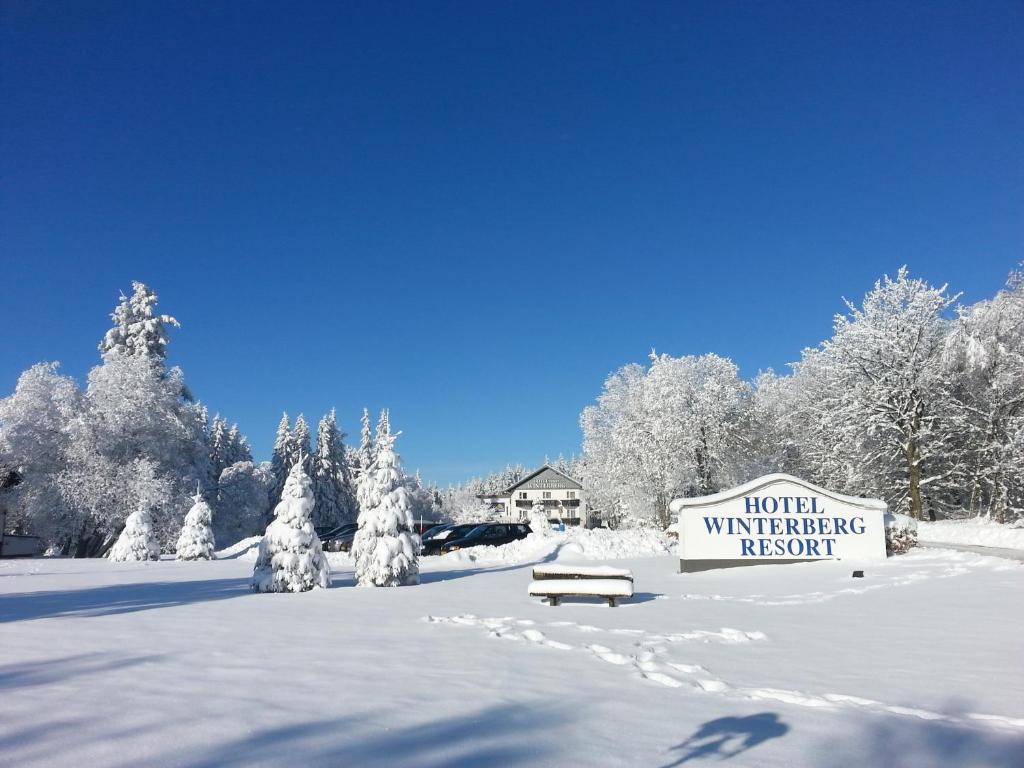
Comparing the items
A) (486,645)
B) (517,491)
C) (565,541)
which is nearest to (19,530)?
(565,541)

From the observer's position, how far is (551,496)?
103 meters

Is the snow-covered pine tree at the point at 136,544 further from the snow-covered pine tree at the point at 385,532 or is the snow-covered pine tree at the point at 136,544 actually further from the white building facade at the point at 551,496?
the white building facade at the point at 551,496

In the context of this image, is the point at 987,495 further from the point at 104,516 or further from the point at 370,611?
the point at 104,516

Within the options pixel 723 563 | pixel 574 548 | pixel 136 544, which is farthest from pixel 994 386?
pixel 136 544

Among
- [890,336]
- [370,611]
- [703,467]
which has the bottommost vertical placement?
[370,611]

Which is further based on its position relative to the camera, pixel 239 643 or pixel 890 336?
pixel 890 336

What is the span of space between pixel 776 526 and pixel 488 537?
1313 centimetres

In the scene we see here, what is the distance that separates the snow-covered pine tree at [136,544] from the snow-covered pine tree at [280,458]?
3680 centimetres

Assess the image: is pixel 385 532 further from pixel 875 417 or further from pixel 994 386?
pixel 994 386

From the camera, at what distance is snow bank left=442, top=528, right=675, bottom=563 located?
2667cm

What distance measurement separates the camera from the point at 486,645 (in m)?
8.51

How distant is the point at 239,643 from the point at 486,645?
2999 millimetres

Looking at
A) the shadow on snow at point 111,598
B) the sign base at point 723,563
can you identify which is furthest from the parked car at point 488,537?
the shadow on snow at point 111,598

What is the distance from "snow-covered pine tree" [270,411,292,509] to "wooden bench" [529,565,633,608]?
5439 cm
